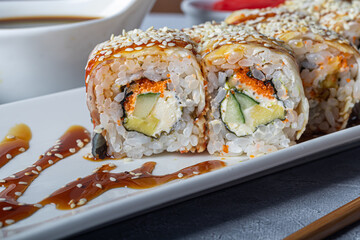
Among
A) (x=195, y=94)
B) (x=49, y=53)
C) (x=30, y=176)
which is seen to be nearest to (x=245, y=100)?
(x=195, y=94)

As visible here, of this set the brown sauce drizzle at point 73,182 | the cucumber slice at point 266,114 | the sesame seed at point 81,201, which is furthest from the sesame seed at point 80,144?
the cucumber slice at point 266,114

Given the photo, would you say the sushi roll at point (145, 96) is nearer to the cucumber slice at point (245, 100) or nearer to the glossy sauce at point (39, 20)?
the cucumber slice at point (245, 100)

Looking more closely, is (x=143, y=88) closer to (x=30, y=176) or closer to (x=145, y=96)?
(x=145, y=96)

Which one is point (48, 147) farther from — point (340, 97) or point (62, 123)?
point (340, 97)

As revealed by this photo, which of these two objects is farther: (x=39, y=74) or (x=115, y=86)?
(x=39, y=74)

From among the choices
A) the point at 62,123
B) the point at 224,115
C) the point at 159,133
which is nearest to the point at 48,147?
the point at 62,123

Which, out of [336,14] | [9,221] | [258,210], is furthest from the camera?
[336,14]
